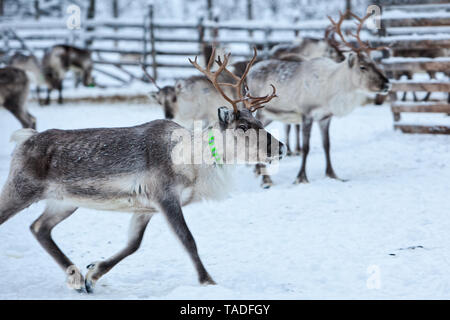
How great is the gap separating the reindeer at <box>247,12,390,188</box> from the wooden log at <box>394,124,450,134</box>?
5.82 feet

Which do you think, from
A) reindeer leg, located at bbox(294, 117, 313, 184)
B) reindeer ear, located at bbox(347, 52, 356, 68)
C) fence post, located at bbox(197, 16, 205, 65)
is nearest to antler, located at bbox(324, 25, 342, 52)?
reindeer ear, located at bbox(347, 52, 356, 68)

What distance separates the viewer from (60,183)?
4.00 metres

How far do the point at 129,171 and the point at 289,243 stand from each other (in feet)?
5.11

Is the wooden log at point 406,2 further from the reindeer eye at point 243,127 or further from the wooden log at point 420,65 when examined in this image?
the reindeer eye at point 243,127

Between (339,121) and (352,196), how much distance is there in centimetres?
489

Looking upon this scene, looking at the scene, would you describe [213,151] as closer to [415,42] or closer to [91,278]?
[91,278]

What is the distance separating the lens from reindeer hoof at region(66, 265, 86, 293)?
3986 millimetres

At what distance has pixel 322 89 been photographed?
284 inches

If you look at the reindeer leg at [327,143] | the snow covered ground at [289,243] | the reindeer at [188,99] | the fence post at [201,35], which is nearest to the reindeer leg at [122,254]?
the snow covered ground at [289,243]

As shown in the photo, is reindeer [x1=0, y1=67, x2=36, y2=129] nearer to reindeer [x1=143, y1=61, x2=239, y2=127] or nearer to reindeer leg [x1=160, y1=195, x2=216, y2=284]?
reindeer [x1=143, y1=61, x2=239, y2=127]

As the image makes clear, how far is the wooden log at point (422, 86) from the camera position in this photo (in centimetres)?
845

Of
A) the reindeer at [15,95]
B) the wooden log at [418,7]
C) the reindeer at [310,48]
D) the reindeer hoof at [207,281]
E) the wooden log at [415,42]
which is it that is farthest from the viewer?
the reindeer at [310,48]

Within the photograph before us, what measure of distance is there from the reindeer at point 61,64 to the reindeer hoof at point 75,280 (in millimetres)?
10177

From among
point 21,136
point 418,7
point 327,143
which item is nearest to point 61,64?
point 418,7
